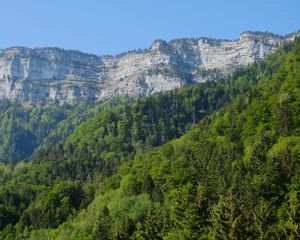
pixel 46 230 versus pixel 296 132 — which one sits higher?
pixel 296 132

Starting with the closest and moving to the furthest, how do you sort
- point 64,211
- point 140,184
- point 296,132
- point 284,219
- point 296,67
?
point 284,219
point 296,132
point 140,184
point 64,211
point 296,67

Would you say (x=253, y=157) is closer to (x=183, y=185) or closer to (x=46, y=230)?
(x=183, y=185)

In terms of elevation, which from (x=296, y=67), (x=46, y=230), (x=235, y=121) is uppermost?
(x=296, y=67)

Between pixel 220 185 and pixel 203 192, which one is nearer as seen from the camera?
pixel 203 192

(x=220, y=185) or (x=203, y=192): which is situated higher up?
(x=220, y=185)

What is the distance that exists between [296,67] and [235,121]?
35.1 metres

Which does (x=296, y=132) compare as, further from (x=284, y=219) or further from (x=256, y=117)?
(x=284, y=219)

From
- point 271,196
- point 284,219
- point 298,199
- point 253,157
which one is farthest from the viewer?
point 253,157

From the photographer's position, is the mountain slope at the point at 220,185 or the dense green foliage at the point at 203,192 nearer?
the mountain slope at the point at 220,185

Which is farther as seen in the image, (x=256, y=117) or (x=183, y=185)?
(x=256, y=117)

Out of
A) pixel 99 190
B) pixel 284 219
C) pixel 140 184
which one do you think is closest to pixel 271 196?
pixel 284 219

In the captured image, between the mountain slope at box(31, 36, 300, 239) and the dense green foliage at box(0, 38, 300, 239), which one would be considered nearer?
the mountain slope at box(31, 36, 300, 239)

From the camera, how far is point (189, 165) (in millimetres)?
149875

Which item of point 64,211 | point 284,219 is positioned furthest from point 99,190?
point 284,219
